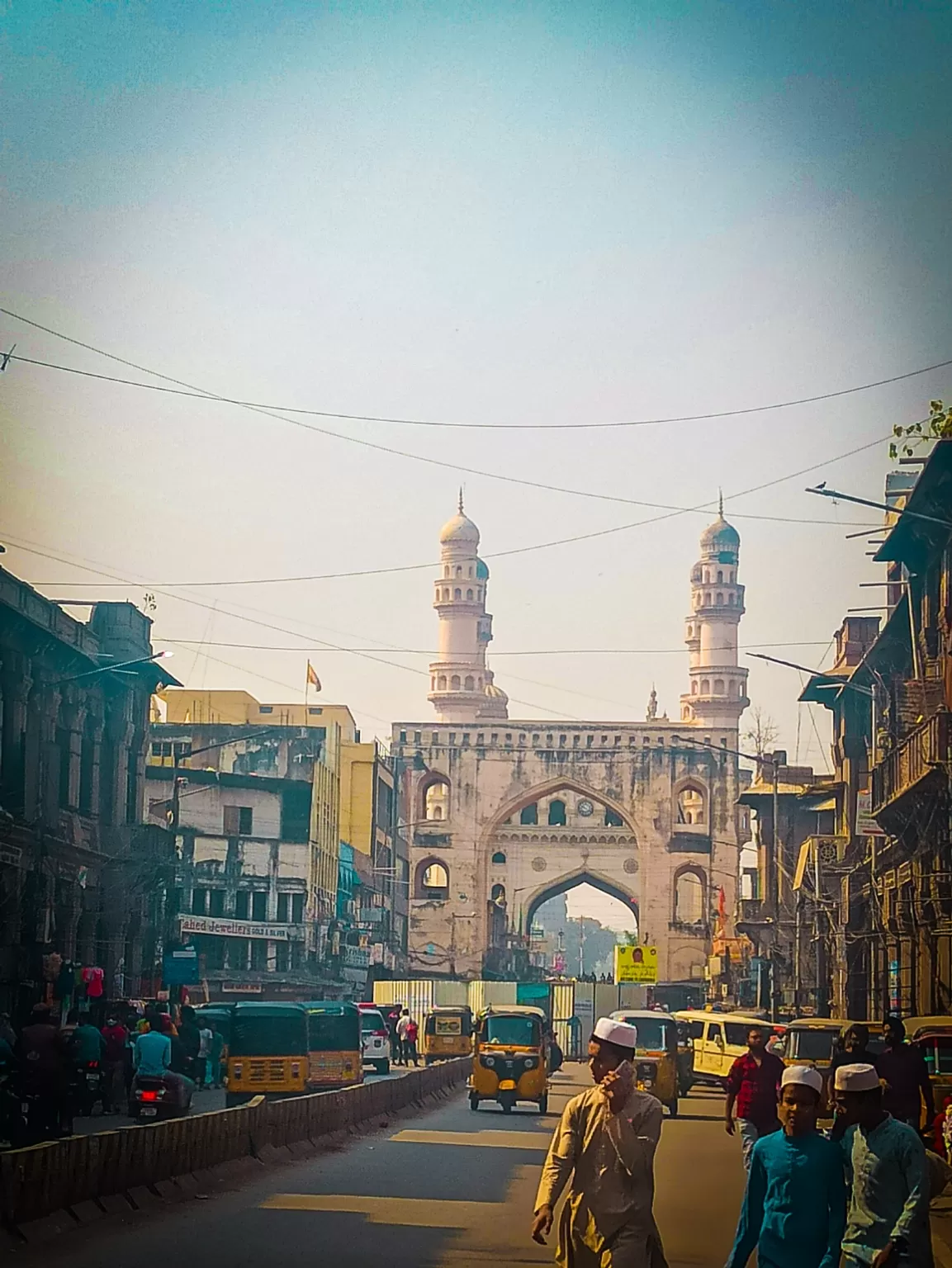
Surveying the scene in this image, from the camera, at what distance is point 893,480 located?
36.3 m

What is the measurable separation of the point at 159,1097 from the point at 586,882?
67.7 meters

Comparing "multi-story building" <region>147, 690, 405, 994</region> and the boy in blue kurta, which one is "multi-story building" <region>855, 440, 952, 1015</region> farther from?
"multi-story building" <region>147, 690, 405, 994</region>

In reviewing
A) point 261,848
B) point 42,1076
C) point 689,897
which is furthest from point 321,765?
point 42,1076

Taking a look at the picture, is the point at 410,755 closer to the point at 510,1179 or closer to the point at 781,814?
the point at 781,814

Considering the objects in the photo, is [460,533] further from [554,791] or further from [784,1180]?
[784,1180]

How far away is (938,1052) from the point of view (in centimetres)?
1689

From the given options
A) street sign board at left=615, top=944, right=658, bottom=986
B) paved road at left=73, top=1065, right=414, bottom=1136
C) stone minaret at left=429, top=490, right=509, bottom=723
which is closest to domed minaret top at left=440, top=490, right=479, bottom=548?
stone minaret at left=429, top=490, right=509, bottom=723

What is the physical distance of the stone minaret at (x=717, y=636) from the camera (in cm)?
8419

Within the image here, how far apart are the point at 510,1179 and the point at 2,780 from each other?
54.9 feet

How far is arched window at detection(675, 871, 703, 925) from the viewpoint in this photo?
260ft

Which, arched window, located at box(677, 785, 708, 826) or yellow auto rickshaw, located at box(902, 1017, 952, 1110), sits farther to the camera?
arched window, located at box(677, 785, 708, 826)

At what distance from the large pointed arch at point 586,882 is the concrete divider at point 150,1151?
208ft

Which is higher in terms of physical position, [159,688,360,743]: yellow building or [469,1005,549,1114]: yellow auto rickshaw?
[159,688,360,743]: yellow building

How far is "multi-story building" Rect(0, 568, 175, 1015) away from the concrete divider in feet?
39.1
